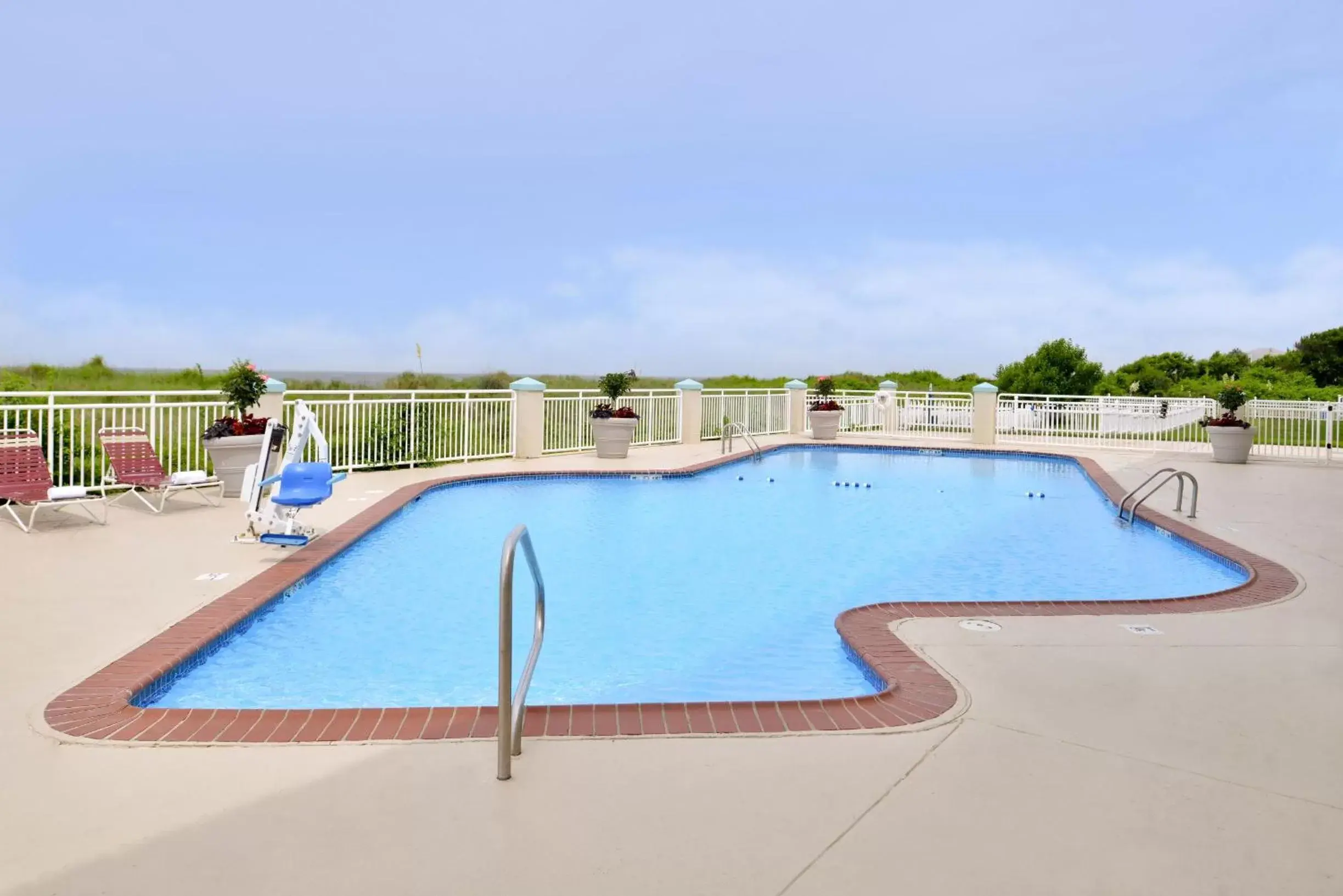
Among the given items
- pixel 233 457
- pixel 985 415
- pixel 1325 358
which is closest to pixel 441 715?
pixel 233 457

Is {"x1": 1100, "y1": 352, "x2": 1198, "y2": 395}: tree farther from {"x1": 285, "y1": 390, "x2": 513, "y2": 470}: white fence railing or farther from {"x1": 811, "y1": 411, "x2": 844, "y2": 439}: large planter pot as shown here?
{"x1": 285, "y1": 390, "x2": 513, "y2": 470}: white fence railing

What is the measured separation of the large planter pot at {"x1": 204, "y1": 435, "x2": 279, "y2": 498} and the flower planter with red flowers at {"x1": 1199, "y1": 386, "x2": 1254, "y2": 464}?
1514cm

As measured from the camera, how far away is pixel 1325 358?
4506 cm

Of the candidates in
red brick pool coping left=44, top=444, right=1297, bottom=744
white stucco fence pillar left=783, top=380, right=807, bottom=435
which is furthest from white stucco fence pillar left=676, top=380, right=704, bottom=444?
red brick pool coping left=44, top=444, right=1297, bottom=744

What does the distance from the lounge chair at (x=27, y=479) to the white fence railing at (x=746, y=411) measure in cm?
1196

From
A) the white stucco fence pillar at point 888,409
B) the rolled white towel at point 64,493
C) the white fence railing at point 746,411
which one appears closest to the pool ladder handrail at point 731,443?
the white fence railing at point 746,411

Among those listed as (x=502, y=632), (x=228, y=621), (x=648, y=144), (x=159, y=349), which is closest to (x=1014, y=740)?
(x=502, y=632)

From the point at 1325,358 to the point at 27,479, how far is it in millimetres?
55218

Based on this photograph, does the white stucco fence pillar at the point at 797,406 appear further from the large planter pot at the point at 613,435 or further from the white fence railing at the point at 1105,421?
the large planter pot at the point at 613,435

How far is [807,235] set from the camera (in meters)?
32.1

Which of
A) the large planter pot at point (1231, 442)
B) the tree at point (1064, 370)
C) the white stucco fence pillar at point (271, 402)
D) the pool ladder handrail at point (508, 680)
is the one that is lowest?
the pool ladder handrail at point (508, 680)

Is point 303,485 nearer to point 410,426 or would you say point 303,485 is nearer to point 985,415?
point 410,426

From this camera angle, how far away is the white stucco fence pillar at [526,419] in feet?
45.5

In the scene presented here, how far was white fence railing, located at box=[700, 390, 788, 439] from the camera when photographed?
1820 cm
